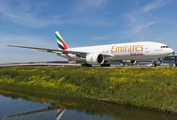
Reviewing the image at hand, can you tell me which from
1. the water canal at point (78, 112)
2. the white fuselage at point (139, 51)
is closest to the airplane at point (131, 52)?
the white fuselage at point (139, 51)

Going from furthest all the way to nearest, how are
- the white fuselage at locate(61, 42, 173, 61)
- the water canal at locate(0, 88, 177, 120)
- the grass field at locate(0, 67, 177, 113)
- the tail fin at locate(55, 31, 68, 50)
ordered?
the tail fin at locate(55, 31, 68, 50) → the white fuselage at locate(61, 42, 173, 61) → the grass field at locate(0, 67, 177, 113) → the water canal at locate(0, 88, 177, 120)

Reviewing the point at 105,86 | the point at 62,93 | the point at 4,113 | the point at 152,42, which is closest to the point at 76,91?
the point at 62,93

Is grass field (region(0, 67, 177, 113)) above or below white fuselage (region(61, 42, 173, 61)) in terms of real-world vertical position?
below

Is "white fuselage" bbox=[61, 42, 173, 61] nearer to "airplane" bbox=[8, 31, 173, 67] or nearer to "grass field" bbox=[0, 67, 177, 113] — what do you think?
"airplane" bbox=[8, 31, 173, 67]

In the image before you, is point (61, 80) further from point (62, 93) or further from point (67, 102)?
point (67, 102)

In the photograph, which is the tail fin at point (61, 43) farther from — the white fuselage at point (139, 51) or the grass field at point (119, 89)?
the grass field at point (119, 89)

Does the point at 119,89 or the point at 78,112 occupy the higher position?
the point at 119,89

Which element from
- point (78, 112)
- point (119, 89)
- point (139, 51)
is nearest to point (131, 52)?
point (139, 51)

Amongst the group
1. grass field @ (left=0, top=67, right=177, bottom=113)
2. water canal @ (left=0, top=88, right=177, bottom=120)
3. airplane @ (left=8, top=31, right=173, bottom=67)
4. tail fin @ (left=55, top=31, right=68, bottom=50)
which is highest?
tail fin @ (left=55, top=31, right=68, bottom=50)

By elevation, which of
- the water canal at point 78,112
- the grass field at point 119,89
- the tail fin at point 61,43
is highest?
the tail fin at point 61,43

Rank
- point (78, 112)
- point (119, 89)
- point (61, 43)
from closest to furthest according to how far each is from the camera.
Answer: point (78, 112)
point (119, 89)
point (61, 43)

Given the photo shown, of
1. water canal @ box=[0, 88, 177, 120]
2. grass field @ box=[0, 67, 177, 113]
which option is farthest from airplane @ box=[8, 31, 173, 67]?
water canal @ box=[0, 88, 177, 120]

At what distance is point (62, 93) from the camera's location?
1302 centimetres

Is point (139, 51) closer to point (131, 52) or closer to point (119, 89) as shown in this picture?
point (131, 52)
